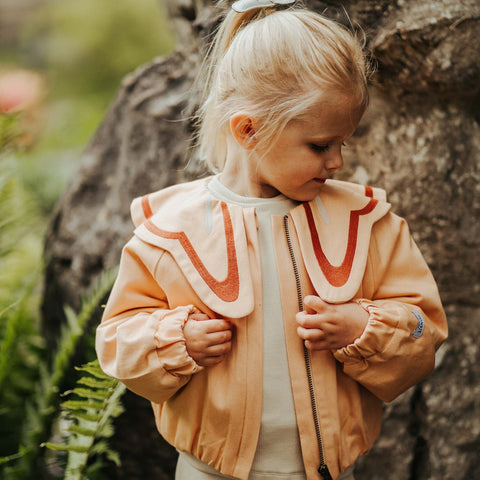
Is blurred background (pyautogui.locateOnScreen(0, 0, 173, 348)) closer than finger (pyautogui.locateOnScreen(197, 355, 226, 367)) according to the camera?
A: No

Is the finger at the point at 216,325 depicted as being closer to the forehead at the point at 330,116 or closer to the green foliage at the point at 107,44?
the forehead at the point at 330,116

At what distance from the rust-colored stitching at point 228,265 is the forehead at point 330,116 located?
0.30 meters

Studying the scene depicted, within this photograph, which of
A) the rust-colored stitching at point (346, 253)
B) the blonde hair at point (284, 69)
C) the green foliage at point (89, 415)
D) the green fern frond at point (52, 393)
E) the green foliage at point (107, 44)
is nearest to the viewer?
the blonde hair at point (284, 69)

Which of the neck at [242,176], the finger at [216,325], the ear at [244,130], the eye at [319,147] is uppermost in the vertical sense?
the ear at [244,130]

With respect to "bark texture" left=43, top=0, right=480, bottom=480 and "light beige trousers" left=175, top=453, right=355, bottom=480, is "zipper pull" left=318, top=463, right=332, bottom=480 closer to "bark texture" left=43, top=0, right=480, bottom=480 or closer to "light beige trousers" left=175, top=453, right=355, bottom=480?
"light beige trousers" left=175, top=453, right=355, bottom=480

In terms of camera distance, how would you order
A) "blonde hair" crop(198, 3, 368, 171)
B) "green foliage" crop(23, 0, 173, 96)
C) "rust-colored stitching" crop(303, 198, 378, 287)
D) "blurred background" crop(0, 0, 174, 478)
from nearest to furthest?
1. "blonde hair" crop(198, 3, 368, 171)
2. "rust-colored stitching" crop(303, 198, 378, 287)
3. "blurred background" crop(0, 0, 174, 478)
4. "green foliage" crop(23, 0, 173, 96)

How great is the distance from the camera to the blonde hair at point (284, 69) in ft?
4.44

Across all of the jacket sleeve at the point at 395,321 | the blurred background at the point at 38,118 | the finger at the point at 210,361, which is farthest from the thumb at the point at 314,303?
the blurred background at the point at 38,118

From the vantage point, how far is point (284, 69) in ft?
4.48

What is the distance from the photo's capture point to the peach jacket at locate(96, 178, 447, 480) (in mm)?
1418

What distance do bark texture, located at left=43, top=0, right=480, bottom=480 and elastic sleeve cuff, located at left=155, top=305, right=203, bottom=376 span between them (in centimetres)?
92

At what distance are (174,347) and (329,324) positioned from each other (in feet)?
1.22

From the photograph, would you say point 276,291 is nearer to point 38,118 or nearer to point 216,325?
point 216,325

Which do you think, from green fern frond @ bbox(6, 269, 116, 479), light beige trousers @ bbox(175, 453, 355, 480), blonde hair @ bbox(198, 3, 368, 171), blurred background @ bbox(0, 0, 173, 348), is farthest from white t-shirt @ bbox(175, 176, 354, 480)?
blurred background @ bbox(0, 0, 173, 348)
